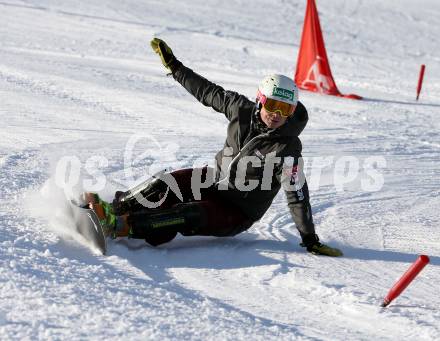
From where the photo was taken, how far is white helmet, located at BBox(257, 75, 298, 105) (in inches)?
187

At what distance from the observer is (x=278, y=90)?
15.6 feet

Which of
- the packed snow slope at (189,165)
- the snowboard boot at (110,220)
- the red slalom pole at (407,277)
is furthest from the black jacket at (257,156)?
the red slalom pole at (407,277)

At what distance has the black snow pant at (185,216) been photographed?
178 inches

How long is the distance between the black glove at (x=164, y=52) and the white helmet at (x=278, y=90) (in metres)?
0.78

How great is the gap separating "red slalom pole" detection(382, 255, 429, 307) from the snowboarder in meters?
0.96

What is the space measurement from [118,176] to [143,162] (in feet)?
1.97

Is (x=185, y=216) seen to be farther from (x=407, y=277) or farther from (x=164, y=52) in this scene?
(x=407, y=277)

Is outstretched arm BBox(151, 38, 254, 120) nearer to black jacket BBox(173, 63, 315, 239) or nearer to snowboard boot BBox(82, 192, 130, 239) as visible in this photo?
black jacket BBox(173, 63, 315, 239)

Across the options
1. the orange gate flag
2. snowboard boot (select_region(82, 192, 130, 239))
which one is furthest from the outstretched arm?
the orange gate flag

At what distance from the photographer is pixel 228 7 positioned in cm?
2003

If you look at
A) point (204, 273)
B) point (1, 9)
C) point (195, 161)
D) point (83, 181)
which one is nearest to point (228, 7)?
point (1, 9)

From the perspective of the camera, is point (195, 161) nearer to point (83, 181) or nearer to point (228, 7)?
point (83, 181)

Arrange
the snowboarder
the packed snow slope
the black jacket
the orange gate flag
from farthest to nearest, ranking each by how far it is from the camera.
Result: the orange gate flag < the black jacket < the snowboarder < the packed snow slope

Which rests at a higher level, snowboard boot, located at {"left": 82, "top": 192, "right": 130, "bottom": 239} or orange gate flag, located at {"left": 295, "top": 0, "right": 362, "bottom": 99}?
orange gate flag, located at {"left": 295, "top": 0, "right": 362, "bottom": 99}
